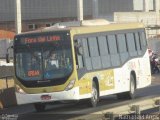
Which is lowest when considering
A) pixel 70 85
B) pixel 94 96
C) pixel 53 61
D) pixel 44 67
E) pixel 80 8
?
pixel 94 96

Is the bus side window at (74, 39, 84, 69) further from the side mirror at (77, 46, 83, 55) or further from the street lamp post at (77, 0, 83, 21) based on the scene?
the street lamp post at (77, 0, 83, 21)

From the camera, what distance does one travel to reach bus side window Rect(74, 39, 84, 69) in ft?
71.5

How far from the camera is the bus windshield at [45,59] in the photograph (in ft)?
70.8

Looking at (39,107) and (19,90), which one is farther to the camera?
(39,107)

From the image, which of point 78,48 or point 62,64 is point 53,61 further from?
point 78,48

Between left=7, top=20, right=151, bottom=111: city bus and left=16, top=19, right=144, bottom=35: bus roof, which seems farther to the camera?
left=16, top=19, right=144, bottom=35: bus roof

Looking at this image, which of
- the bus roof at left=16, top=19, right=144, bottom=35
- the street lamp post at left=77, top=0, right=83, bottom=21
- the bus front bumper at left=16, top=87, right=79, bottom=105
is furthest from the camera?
the street lamp post at left=77, top=0, right=83, bottom=21

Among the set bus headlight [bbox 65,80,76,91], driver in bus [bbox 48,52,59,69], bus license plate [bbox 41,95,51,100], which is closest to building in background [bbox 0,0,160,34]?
driver in bus [bbox 48,52,59,69]

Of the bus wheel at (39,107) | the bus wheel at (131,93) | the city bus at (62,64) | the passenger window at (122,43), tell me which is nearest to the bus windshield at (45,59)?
the city bus at (62,64)

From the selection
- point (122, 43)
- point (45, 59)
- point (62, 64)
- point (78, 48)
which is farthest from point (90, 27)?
point (45, 59)

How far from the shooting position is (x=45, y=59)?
21.6 metres

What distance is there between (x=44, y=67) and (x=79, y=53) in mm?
1304

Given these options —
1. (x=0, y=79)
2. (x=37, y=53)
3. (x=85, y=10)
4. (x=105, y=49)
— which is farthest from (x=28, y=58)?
(x=85, y=10)

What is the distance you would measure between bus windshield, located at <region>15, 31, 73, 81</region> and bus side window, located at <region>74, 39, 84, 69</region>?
0.30 meters
